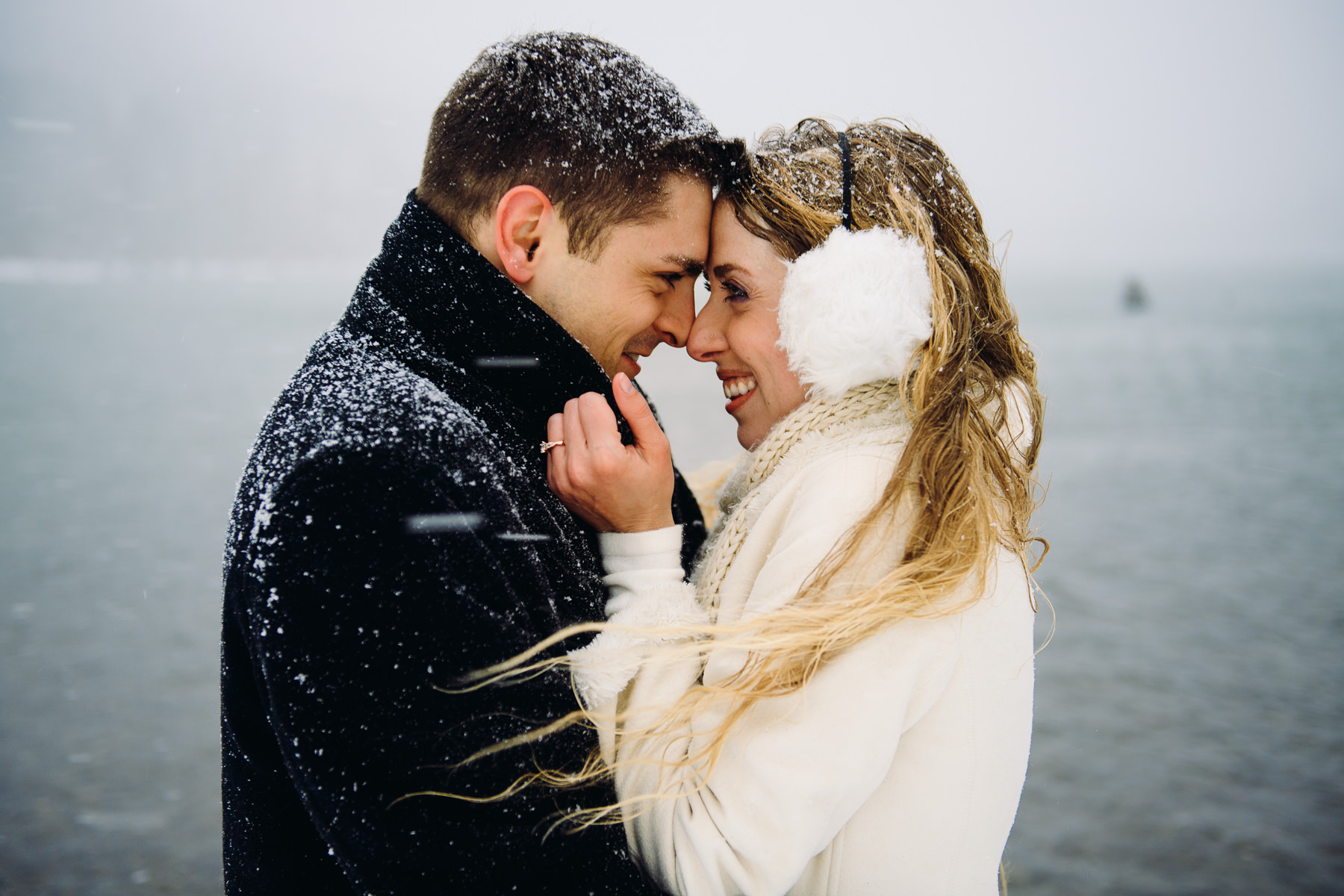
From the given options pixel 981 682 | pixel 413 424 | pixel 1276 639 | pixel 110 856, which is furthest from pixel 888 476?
pixel 1276 639

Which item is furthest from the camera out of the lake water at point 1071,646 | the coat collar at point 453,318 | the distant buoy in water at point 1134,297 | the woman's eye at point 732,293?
the distant buoy in water at point 1134,297

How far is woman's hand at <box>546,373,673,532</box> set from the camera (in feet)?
5.00

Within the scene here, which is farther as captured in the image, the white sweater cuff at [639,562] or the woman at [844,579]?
the white sweater cuff at [639,562]

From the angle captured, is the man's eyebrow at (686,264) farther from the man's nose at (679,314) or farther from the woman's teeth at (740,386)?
the woman's teeth at (740,386)

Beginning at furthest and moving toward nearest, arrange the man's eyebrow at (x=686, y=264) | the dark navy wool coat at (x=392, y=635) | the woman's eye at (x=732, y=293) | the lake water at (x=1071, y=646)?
the lake water at (x=1071, y=646), the woman's eye at (x=732, y=293), the man's eyebrow at (x=686, y=264), the dark navy wool coat at (x=392, y=635)

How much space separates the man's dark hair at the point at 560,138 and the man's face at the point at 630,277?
0.04m

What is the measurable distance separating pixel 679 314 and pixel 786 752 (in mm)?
1085

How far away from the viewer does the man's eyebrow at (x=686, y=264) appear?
1807 mm

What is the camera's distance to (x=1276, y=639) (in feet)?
27.5

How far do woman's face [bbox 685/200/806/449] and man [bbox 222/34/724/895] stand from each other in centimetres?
7

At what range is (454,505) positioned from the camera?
1.25m

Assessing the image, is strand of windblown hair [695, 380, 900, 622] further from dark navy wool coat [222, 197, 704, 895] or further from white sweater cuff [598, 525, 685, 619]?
dark navy wool coat [222, 197, 704, 895]

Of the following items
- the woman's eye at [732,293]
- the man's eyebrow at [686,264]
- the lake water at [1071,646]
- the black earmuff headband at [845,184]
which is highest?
the black earmuff headband at [845,184]

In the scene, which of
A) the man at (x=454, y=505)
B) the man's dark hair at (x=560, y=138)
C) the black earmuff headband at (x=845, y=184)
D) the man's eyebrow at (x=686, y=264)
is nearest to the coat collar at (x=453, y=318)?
the man at (x=454, y=505)
